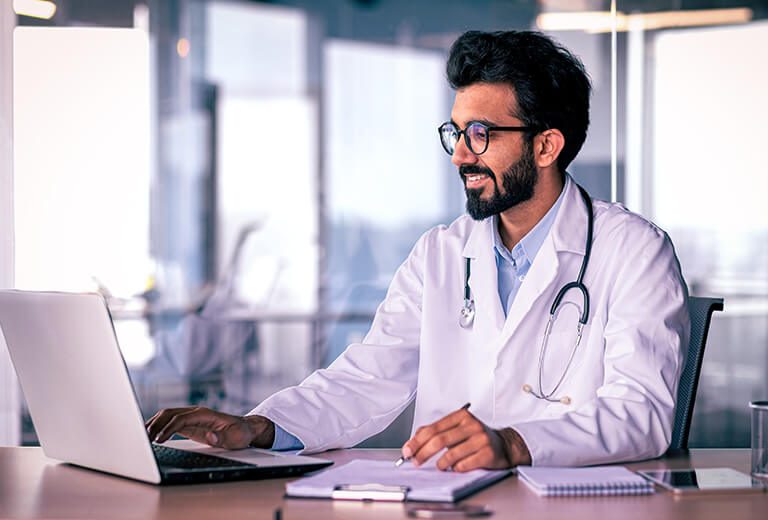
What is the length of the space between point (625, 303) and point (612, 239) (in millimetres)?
196

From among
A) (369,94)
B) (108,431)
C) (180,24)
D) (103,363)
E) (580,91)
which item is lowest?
(108,431)

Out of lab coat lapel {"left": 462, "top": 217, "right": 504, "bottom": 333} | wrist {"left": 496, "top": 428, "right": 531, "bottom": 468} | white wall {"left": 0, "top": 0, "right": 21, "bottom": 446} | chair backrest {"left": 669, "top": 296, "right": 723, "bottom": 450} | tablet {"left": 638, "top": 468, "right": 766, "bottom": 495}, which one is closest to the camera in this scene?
tablet {"left": 638, "top": 468, "right": 766, "bottom": 495}

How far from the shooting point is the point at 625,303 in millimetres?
1785

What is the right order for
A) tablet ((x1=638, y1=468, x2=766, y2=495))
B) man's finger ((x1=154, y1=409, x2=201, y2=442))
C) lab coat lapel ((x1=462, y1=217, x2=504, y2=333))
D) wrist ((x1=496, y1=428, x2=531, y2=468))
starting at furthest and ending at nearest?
lab coat lapel ((x1=462, y1=217, x2=504, y2=333)), man's finger ((x1=154, y1=409, x2=201, y2=442)), wrist ((x1=496, y1=428, x2=531, y2=468)), tablet ((x1=638, y1=468, x2=766, y2=495))

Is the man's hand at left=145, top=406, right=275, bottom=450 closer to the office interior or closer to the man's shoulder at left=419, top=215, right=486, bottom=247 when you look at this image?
the man's shoulder at left=419, top=215, right=486, bottom=247

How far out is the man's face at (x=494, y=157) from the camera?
2064 millimetres

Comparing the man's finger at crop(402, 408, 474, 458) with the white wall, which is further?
the white wall

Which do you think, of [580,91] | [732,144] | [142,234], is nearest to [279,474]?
[580,91]

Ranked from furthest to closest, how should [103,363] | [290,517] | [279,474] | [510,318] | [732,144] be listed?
[732,144] < [510,318] < [279,474] < [103,363] < [290,517]

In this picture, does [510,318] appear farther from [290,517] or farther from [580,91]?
[290,517]

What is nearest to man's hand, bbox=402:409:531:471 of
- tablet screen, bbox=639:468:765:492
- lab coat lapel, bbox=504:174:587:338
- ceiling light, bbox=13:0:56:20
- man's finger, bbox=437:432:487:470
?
man's finger, bbox=437:432:487:470

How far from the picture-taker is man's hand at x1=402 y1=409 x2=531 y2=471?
1.38 m

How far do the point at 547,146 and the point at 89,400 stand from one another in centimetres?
121

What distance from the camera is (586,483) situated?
1.30 meters
